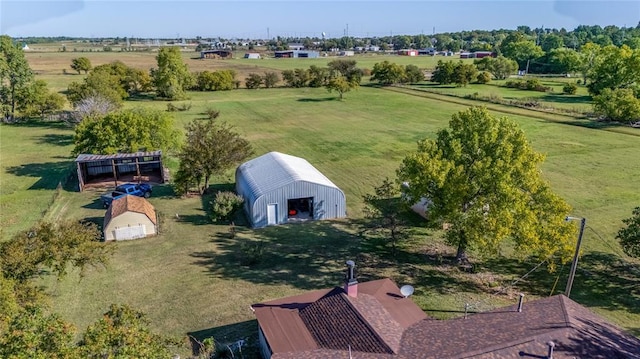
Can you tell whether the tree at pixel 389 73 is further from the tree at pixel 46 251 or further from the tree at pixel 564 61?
the tree at pixel 46 251

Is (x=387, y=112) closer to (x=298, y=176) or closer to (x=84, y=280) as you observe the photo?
(x=298, y=176)

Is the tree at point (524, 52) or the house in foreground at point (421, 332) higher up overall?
the tree at point (524, 52)

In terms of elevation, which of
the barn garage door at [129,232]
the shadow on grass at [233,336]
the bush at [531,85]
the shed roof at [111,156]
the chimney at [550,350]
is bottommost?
the shadow on grass at [233,336]

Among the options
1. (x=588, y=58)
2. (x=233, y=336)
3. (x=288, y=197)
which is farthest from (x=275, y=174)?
(x=588, y=58)

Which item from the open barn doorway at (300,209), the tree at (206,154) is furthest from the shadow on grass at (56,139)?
the open barn doorway at (300,209)

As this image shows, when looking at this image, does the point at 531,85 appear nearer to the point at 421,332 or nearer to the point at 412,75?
the point at 412,75

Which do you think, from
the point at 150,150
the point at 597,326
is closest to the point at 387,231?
the point at 597,326
